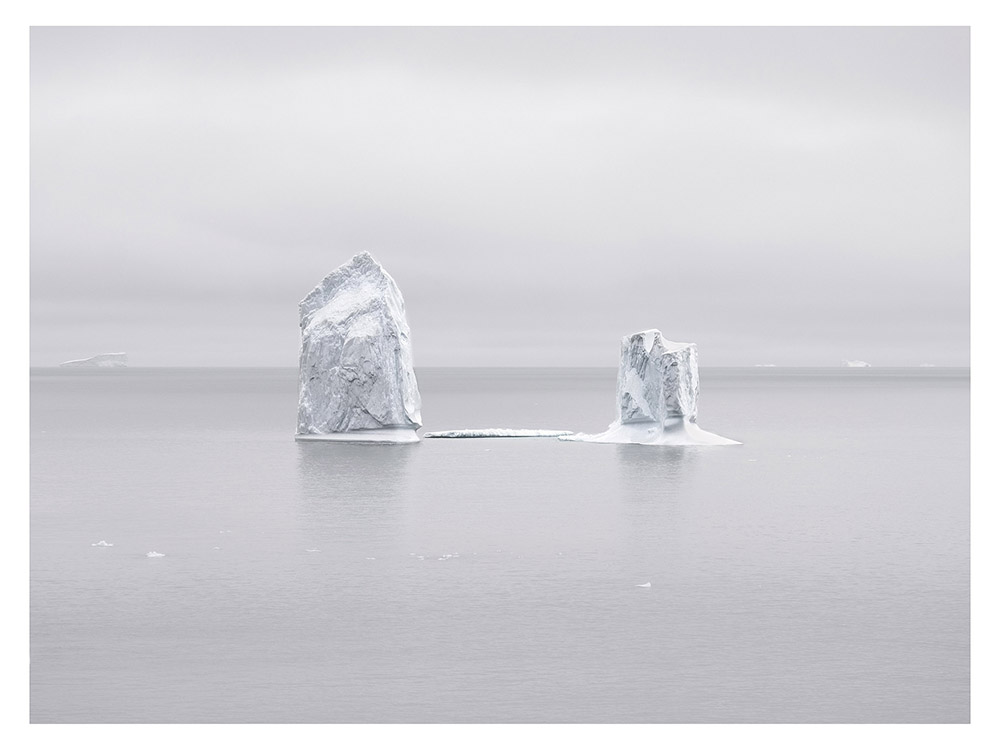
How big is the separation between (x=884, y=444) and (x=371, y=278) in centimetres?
2712

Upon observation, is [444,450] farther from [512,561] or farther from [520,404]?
[520,404]

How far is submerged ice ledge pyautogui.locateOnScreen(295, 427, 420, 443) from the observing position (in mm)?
42875

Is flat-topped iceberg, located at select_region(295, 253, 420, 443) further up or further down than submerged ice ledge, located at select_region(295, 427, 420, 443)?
further up

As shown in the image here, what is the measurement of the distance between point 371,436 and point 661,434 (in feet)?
39.1

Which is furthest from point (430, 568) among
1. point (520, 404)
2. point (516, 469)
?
point (520, 404)

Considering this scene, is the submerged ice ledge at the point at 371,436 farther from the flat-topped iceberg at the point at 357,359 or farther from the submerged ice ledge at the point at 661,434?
the submerged ice ledge at the point at 661,434

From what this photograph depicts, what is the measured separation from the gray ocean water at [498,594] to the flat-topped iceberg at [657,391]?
4.27 meters

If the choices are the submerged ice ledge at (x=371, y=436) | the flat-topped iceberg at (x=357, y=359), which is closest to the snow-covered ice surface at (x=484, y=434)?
the submerged ice ledge at (x=371, y=436)

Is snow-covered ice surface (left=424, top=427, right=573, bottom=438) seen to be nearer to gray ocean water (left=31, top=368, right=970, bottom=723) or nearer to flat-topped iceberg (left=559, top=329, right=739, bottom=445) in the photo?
flat-topped iceberg (left=559, top=329, right=739, bottom=445)

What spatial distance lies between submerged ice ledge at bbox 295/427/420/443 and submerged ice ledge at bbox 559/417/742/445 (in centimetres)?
896

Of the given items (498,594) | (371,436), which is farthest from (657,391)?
(498,594)

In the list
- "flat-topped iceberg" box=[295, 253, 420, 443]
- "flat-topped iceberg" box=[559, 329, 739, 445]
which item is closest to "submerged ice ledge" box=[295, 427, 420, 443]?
"flat-topped iceberg" box=[295, 253, 420, 443]

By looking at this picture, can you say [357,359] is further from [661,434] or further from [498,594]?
[498,594]

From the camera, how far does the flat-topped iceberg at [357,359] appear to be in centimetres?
4084
